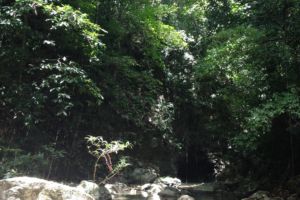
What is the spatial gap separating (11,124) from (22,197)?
7.37 meters

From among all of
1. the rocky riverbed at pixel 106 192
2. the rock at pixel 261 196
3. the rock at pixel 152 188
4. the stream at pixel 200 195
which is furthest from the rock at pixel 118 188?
the rock at pixel 261 196

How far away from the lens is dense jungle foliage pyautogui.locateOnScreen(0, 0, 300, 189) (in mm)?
10859

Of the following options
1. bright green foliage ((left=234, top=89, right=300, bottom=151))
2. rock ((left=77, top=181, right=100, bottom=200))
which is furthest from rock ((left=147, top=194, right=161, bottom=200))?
bright green foliage ((left=234, top=89, right=300, bottom=151))

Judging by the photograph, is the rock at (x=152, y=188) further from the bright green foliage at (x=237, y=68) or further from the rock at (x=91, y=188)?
the bright green foliage at (x=237, y=68)

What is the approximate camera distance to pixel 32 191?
16.5ft

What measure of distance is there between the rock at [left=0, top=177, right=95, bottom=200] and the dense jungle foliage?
483 centimetres

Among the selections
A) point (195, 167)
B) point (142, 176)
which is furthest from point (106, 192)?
point (195, 167)

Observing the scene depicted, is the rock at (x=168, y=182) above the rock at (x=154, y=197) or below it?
above

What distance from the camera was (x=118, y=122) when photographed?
631 inches

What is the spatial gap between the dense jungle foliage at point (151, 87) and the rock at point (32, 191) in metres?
4.83

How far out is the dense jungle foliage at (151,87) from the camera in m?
10.9

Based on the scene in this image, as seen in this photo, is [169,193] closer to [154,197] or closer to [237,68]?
[154,197]

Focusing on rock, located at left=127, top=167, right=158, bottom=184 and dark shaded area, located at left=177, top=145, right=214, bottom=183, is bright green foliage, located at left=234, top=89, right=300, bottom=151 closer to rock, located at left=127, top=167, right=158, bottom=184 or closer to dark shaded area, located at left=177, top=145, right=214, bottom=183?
rock, located at left=127, top=167, right=158, bottom=184

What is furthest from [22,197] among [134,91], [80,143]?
[134,91]
